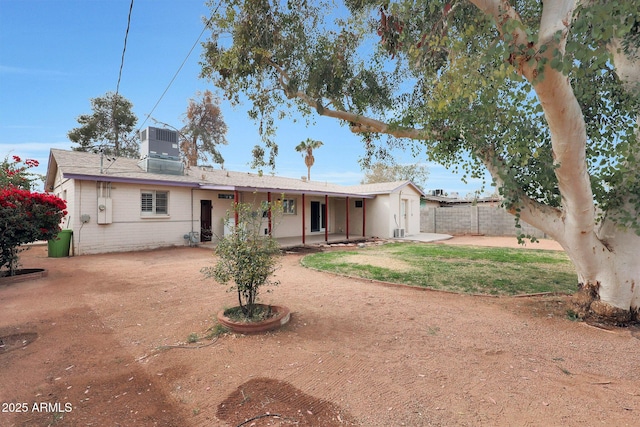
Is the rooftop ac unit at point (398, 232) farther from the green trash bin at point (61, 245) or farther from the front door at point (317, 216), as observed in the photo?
the green trash bin at point (61, 245)

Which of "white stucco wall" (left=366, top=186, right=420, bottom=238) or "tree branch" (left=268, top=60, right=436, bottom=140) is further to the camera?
"white stucco wall" (left=366, top=186, right=420, bottom=238)

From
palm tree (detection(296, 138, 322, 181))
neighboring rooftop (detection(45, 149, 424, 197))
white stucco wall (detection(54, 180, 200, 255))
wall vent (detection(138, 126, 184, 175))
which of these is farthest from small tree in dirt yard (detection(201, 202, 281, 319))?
palm tree (detection(296, 138, 322, 181))

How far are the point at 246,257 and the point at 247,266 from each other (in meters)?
0.13

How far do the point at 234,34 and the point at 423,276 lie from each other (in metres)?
7.39

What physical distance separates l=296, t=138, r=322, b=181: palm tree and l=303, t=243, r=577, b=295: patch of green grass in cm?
2210

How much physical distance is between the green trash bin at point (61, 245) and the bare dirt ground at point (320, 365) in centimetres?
588

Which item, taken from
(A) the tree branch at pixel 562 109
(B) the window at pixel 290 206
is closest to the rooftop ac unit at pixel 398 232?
(B) the window at pixel 290 206

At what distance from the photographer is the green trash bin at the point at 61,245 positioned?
10.5 m

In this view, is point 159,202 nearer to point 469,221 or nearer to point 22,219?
point 22,219

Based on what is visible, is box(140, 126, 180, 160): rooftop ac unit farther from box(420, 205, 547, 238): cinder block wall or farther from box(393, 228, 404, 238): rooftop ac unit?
box(420, 205, 547, 238): cinder block wall

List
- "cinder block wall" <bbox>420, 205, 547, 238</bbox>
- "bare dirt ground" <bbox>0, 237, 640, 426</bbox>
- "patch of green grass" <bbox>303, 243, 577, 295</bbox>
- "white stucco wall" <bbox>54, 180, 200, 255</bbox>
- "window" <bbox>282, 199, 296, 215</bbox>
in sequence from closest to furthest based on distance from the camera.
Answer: "bare dirt ground" <bbox>0, 237, 640, 426</bbox>, "patch of green grass" <bbox>303, 243, 577, 295</bbox>, "white stucco wall" <bbox>54, 180, 200, 255</bbox>, "window" <bbox>282, 199, 296, 215</bbox>, "cinder block wall" <bbox>420, 205, 547, 238</bbox>

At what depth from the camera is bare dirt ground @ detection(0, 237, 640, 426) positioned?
2.40 metres

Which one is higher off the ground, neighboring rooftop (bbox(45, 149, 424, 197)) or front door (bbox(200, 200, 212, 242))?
neighboring rooftop (bbox(45, 149, 424, 197))

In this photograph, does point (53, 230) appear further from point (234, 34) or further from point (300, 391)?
point (300, 391)
